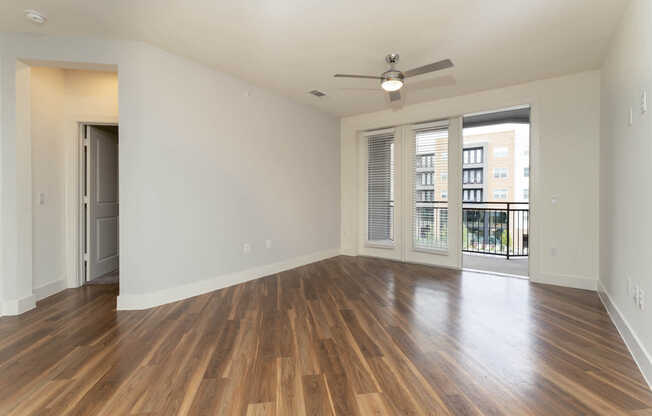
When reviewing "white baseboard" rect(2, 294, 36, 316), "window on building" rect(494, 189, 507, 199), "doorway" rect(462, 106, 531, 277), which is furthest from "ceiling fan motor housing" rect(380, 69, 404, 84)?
"window on building" rect(494, 189, 507, 199)

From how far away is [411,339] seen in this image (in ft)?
7.92

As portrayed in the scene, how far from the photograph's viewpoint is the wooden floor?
1642 millimetres

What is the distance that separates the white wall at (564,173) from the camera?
3.85 metres

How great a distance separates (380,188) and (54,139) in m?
4.87

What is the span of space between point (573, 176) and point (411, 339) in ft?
10.8

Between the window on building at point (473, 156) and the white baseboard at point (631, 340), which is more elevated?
the window on building at point (473, 156)

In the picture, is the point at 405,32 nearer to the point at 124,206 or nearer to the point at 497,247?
the point at 124,206

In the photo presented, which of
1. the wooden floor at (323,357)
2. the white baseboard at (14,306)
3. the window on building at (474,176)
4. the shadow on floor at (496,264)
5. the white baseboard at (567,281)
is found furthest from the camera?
the window on building at (474,176)

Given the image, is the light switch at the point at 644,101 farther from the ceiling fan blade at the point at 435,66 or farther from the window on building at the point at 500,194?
the window on building at the point at 500,194

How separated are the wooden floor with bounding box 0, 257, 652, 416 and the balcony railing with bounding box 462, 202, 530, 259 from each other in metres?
2.86

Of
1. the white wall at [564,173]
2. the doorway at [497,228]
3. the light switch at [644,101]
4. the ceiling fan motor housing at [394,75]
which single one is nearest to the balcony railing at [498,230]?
the doorway at [497,228]

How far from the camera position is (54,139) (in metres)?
3.69

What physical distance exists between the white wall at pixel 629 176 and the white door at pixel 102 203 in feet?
18.4

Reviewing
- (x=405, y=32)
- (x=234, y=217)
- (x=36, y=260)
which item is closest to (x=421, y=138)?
(x=405, y=32)
